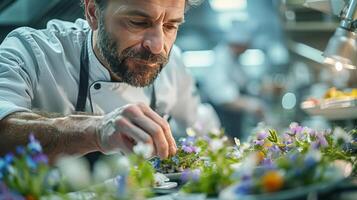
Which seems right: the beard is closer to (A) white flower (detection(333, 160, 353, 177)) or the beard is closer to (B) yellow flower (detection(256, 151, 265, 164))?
(B) yellow flower (detection(256, 151, 265, 164))

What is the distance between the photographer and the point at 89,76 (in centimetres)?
207

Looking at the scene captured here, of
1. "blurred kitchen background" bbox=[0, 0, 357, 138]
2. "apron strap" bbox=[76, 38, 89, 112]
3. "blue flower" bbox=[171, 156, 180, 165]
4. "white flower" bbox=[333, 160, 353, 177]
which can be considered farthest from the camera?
"blurred kitchen background" bbox=[0, 0, 357, 138]

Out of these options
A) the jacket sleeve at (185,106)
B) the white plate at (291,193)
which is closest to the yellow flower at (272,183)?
the white plate at (291,193)

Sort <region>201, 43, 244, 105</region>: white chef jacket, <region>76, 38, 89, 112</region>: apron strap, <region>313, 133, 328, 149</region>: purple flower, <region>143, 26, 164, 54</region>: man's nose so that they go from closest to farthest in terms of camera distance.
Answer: <region>313, 133, 328, 149</region>: purple flower < <region>143, 26, 164, 54</region>: man's nose < <region>76, 38, 89, 112</region>: apron strap < <region>201, 43, 244, 105</region>: white chef jacket

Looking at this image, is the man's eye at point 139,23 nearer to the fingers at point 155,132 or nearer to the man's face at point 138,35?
the man's face at point 138,35

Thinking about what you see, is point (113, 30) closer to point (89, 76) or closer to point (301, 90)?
point (89, 76)

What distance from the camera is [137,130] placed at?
3.97ft

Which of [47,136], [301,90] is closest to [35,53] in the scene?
[47,136]

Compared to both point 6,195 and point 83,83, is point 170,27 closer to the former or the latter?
point 83,83

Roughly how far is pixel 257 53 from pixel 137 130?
6.82 metres

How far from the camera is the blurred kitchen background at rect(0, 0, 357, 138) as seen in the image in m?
2.47

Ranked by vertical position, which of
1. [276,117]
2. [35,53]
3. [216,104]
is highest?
[35,53]

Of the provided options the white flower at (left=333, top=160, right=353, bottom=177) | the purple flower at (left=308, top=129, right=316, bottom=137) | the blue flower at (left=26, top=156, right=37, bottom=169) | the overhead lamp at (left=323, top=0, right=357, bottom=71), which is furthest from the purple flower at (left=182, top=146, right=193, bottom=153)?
the blue flower at (left=26, top=156, right=37, bottom=169)

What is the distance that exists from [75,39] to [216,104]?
2497 mm
